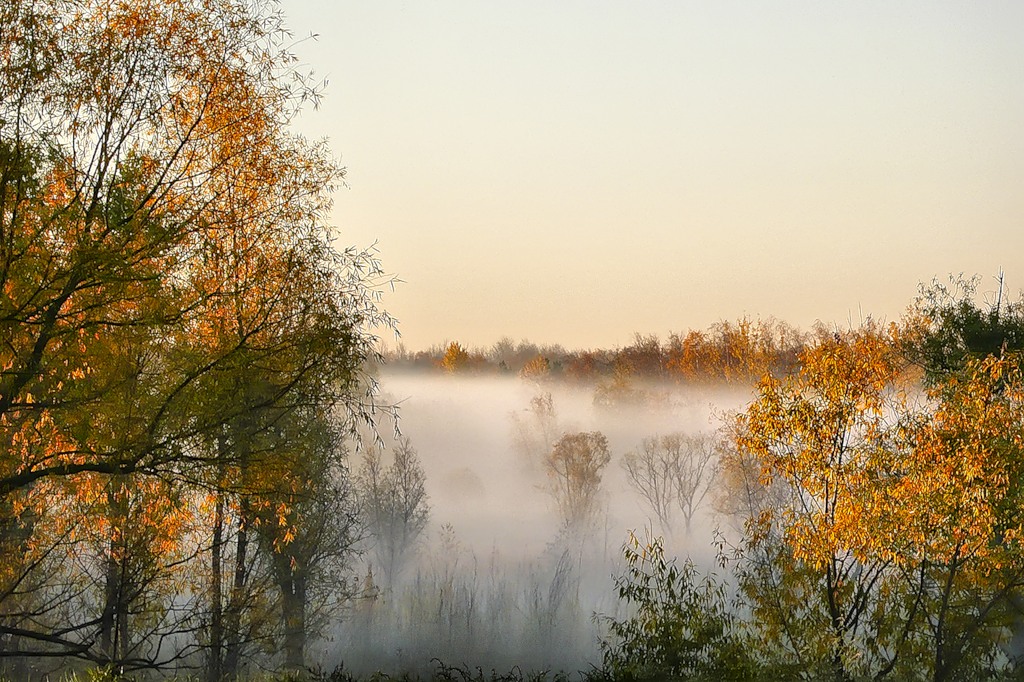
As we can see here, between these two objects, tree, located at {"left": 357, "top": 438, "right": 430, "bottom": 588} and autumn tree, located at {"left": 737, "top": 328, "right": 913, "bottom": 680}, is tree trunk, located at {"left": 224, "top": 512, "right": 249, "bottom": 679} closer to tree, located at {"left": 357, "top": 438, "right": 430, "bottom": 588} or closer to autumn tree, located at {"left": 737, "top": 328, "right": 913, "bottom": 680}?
autumn tree, located at {"left": 737, "top": 328, "right": 913, "bottom": 680}

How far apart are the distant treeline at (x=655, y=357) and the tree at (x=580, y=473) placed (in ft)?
21.0

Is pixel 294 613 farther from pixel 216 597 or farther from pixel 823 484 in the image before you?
pixel 823 484

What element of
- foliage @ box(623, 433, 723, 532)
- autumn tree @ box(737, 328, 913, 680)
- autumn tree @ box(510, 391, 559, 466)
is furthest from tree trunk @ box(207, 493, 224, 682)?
autumn tree @ box(510, 391, 559, 466)

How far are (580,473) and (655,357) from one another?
10.5 meters

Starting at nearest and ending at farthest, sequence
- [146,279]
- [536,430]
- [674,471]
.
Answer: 1. [146,279]
2. [674,471]
3. [536,430]

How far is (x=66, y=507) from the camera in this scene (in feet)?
42.5

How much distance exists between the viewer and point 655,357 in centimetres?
6262

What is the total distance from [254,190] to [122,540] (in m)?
5.14

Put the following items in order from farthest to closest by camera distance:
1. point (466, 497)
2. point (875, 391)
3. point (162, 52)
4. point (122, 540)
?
point (466, 497) < point (875, 391) < point (122, 540) < point (162, 52)

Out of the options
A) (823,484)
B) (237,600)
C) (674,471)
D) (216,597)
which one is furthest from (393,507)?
(823,484)

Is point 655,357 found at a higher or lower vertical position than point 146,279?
lower

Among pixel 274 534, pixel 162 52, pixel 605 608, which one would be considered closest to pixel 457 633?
pixel 605 608

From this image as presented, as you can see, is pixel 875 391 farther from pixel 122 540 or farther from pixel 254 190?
pixel 122 540

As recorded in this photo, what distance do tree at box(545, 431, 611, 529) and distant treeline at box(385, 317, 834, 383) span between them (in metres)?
6.39
